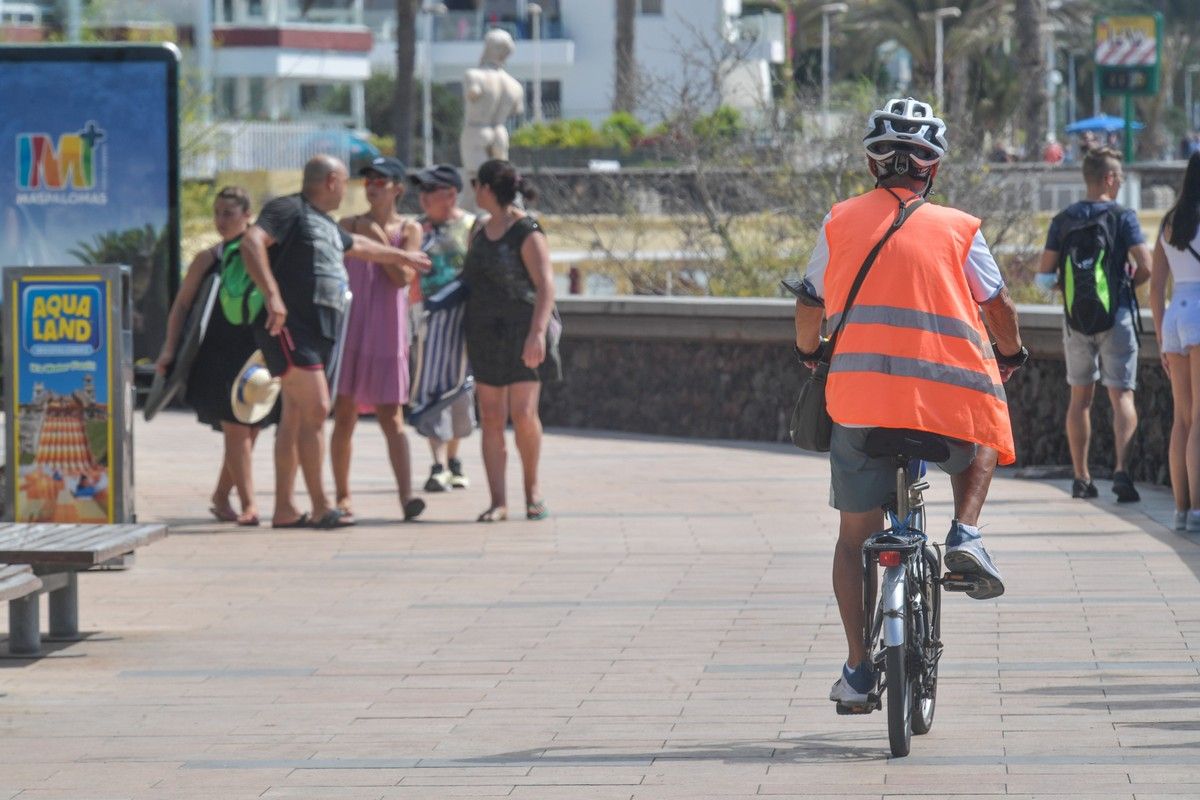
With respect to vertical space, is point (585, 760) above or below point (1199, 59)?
below

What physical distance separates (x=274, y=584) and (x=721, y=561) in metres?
1.91

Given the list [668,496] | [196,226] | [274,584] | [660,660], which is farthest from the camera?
[196,226]

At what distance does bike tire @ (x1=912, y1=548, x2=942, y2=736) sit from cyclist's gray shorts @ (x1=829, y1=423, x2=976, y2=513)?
8.4 inches

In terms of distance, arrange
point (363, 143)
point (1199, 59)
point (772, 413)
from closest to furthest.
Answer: point (772, 413) < point (363, 143) < point (1199, 59)

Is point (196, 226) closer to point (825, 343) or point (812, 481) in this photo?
point (812, 481)

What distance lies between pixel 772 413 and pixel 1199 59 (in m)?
73.6

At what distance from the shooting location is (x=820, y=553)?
965 cm

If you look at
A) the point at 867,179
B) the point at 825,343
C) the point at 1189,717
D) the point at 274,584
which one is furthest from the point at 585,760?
the point at 867,179

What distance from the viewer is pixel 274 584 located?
9078 millimetres

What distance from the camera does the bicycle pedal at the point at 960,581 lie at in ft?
19.0

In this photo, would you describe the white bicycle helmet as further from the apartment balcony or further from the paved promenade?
the apartment balcony

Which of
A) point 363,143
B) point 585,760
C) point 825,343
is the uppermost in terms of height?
point 363,143

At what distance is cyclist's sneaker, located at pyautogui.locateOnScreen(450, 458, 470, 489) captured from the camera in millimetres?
12258

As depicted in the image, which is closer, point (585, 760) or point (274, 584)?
point (585, 760)
